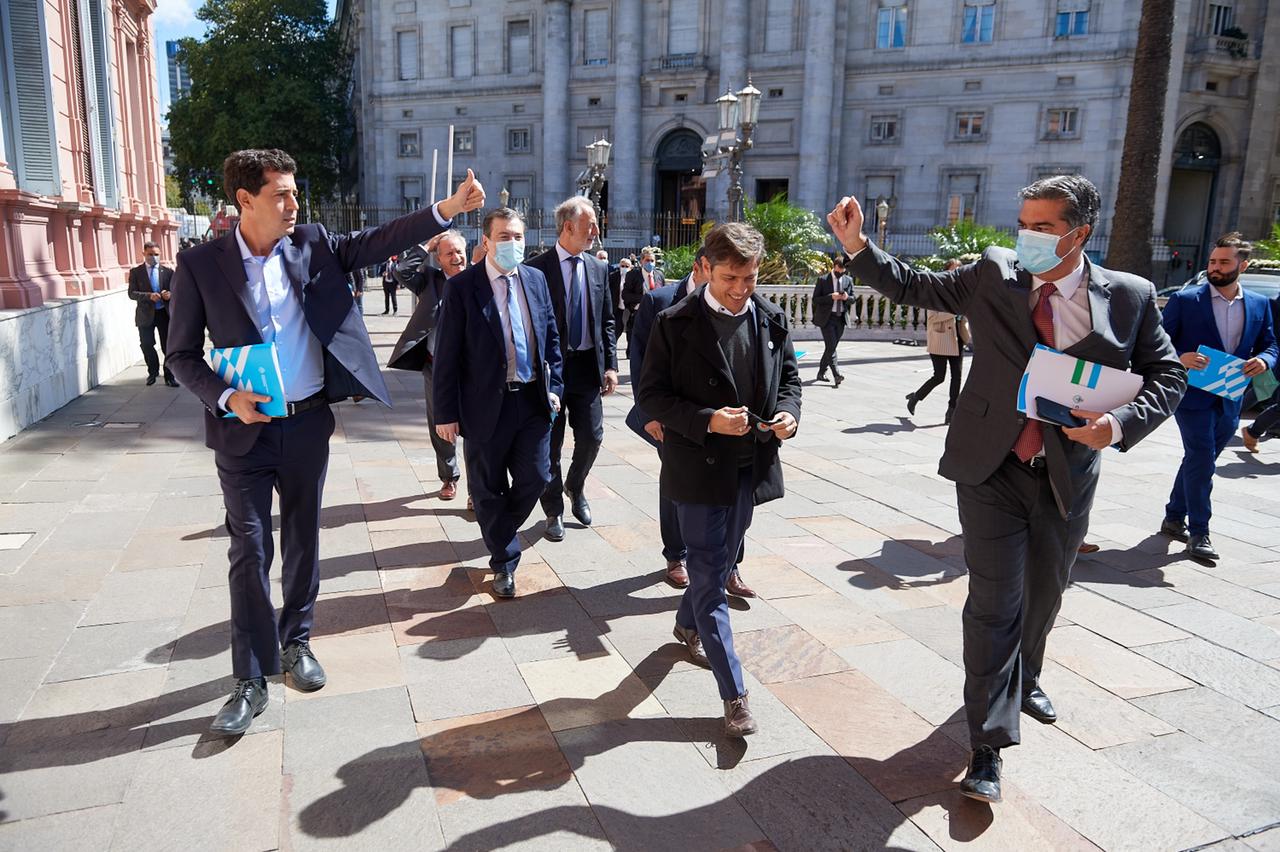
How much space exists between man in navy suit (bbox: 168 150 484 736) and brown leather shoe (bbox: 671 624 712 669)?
63.4 inches

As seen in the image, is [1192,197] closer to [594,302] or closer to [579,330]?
[594,302]

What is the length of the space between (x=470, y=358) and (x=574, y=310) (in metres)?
1.13

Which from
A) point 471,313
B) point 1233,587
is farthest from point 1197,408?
point 471,313

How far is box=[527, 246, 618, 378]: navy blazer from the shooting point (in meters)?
5.57

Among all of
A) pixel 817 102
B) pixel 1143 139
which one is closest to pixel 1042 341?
pixel 1143 139

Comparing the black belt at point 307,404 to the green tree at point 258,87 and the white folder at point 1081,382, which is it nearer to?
the white folder at point 1081,382

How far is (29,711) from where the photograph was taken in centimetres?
351

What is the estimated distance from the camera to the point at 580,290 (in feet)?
18.7

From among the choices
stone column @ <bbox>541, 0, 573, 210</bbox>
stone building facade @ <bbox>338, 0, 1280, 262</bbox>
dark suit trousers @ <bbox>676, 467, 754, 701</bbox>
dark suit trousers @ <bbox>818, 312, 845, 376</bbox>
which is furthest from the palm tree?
stone column @ <bbox>541, 0, 573, 210</bbox>

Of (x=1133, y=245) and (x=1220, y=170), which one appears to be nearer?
(x=1133, y=245)

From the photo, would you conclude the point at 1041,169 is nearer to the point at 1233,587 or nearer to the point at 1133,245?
the point at 1133,245

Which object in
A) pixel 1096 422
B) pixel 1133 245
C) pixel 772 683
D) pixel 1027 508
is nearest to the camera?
pixel 1096 422

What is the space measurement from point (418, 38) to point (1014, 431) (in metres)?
42.3

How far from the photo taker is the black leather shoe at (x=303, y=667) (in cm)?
371
